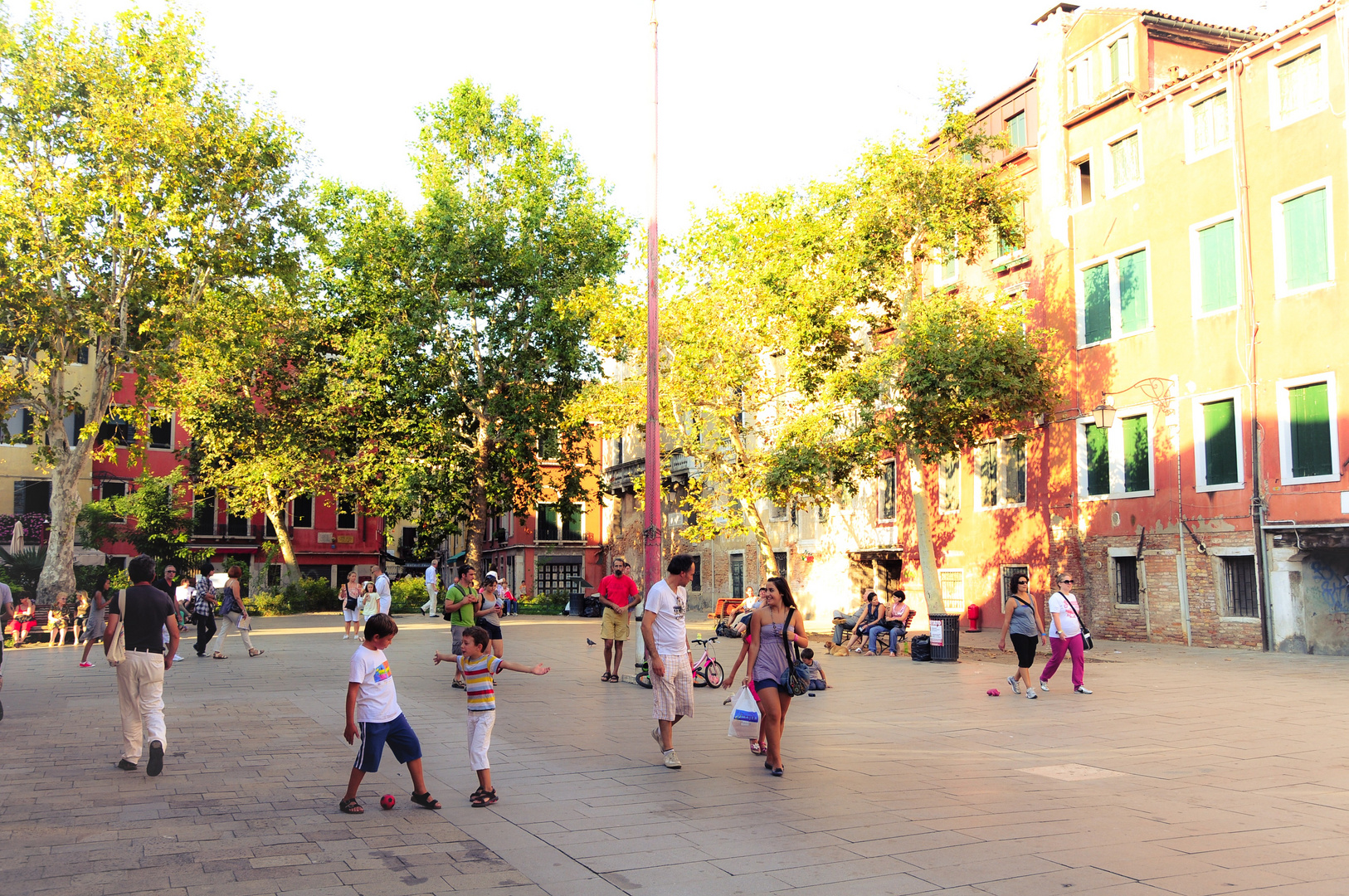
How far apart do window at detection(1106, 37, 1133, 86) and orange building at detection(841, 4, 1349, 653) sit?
0.06 m

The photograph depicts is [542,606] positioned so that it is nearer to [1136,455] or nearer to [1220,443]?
[1136,455]

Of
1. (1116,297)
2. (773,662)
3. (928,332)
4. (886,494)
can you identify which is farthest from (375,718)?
(886,494)

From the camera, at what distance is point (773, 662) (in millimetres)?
9258

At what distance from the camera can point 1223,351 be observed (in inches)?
944

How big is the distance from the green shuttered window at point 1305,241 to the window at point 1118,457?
177 inches

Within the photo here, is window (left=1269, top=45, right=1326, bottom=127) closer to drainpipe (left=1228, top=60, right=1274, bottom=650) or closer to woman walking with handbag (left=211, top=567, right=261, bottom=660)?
drainpipe (left=1228, top=60, right=1274, bottom=650)

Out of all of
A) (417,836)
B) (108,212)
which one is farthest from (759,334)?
(417,836)

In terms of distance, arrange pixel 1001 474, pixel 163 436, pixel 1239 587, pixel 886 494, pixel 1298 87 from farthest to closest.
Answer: pixel 163 436 → pixel 886 494 → pixel 1001 474 → pixel 1239 587 → pixel 1298 87

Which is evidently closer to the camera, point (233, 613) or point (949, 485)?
point (233, 613)

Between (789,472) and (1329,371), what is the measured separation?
10.9m

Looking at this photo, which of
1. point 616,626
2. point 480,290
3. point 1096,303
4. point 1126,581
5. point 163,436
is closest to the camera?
point 616,626

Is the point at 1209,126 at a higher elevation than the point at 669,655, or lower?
higher

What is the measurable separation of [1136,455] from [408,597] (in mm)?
26208

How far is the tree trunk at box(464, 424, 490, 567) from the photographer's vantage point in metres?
39.5
